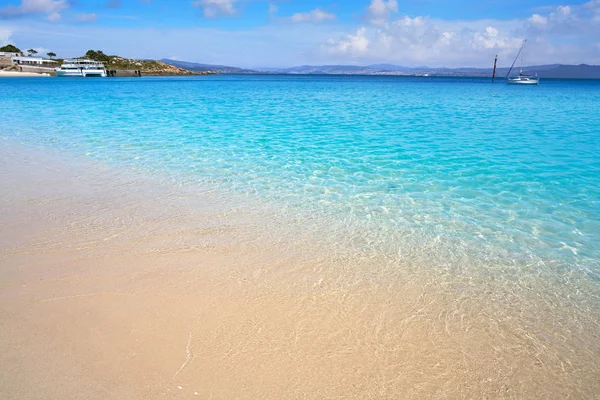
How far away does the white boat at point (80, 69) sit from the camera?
367 feet

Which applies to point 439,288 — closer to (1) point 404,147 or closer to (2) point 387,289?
(2) point 387,289

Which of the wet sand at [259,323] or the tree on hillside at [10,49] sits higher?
the tree on hillside at [10,49]

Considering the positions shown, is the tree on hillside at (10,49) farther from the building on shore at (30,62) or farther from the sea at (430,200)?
the sea at (430,200)

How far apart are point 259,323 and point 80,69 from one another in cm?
12979

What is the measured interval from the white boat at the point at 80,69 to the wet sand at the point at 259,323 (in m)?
125

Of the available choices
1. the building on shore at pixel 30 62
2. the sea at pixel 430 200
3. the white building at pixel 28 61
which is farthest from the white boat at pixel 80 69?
the sea at pixel 430 200

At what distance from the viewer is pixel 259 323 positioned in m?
4.27

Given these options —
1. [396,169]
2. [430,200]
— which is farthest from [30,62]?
[430,200]

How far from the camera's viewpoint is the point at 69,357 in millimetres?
3656

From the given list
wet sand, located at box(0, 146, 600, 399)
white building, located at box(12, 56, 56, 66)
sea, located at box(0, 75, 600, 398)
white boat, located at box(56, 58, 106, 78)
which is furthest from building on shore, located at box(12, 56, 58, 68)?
wet sand, located at box(0, 146, 600, 399)

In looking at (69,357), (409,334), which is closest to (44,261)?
(69,357)

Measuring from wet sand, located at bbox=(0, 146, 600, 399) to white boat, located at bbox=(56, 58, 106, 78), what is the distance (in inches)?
4905

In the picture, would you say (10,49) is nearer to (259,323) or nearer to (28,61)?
(28,61)

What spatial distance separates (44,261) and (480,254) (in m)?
6.13
